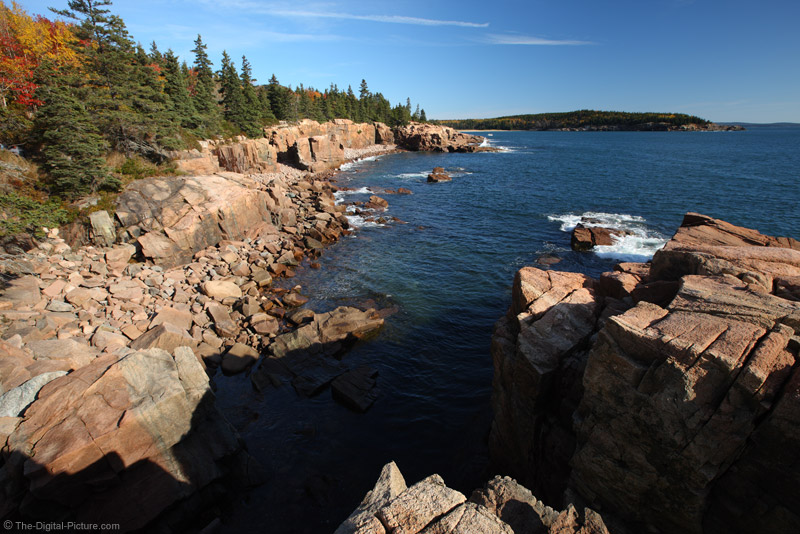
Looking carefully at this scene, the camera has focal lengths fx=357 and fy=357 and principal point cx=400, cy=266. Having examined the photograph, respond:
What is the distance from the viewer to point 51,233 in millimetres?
22344

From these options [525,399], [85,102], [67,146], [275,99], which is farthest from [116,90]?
[275,99]

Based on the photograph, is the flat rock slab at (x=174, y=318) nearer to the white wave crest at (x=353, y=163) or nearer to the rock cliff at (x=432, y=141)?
the white wave crest at (x=353, y=163)

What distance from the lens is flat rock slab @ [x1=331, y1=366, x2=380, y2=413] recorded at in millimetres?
15109

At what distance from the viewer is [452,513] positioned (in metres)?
5.98

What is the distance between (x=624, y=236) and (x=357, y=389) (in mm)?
29782

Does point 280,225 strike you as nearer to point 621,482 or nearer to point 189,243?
point 189,243

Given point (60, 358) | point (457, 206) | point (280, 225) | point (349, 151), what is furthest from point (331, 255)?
point (349, 151)

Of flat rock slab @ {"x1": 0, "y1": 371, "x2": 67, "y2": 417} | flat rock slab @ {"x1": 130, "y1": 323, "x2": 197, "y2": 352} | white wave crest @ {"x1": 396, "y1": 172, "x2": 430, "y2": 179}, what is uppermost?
flat rock slab @ {"x1": 0, "y1": 371, "x2": 67, "y2": 417}

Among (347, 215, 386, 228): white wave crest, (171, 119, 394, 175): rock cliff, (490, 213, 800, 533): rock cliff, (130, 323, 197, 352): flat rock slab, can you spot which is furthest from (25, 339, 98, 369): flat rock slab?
(347, 215, 386, 228): white wave crest

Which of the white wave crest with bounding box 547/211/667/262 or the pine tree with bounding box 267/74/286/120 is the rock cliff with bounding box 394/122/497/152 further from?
the white wave crest with bounding box 547/211/667/262

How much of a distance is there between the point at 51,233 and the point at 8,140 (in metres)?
9.07

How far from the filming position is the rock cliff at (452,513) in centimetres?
576

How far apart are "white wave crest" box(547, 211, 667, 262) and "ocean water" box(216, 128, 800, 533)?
19 cm

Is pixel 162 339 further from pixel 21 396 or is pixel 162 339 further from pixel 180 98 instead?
pixel 180 98
